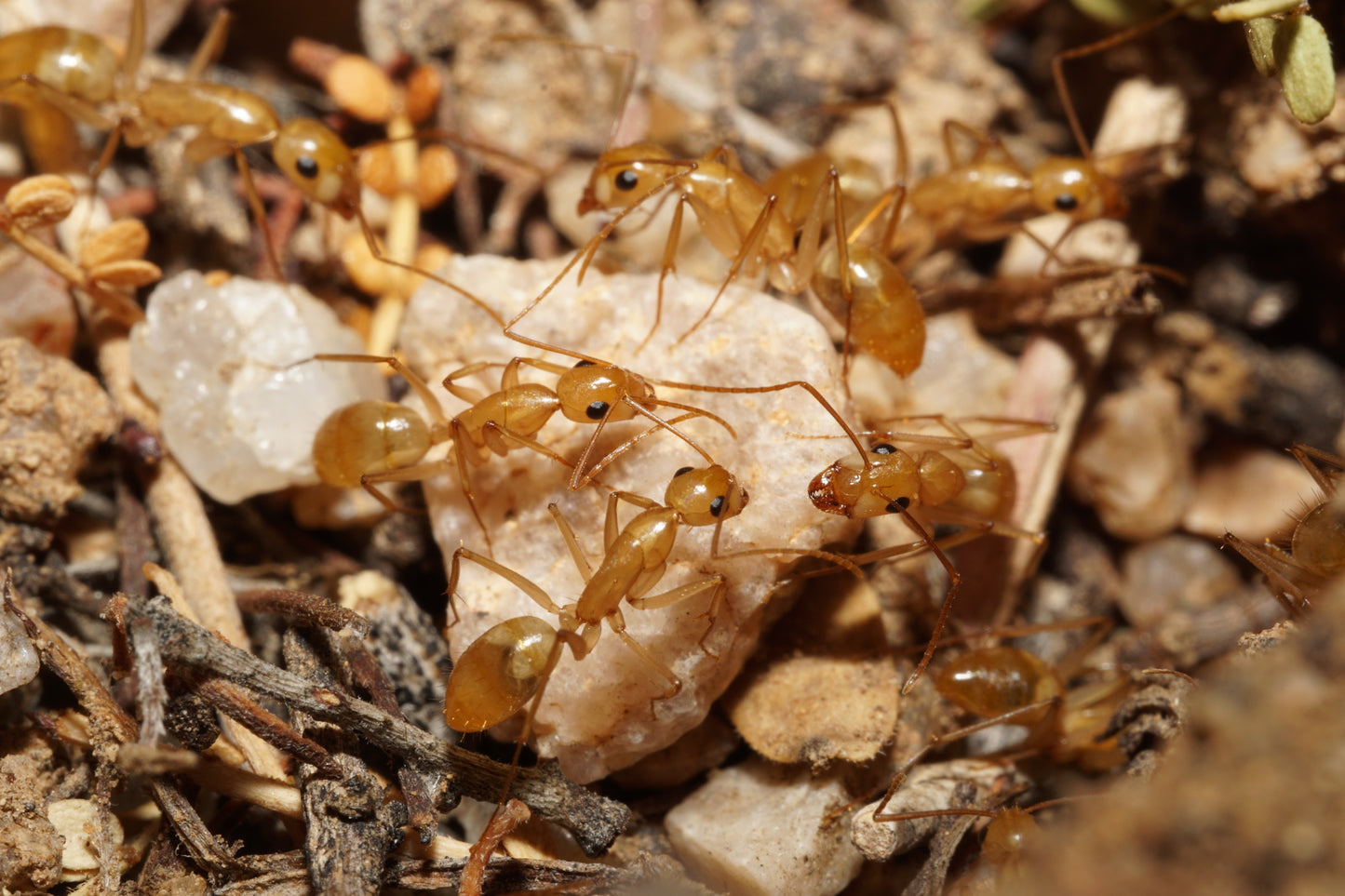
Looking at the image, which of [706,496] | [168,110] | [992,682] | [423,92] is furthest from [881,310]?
[168,110]

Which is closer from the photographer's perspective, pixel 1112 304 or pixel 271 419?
pixel 271 419

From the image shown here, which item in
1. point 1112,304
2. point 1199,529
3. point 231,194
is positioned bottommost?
point 1199,529

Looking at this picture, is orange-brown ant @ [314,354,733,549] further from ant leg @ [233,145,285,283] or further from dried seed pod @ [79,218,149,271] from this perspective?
dried seed pod @ [79,218,149,271]

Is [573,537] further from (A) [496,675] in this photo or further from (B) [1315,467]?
(B) [1315,467]

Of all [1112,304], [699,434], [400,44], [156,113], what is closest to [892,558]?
[699,434]

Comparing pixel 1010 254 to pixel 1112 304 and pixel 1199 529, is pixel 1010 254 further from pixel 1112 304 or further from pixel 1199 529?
pixel 1199 529
